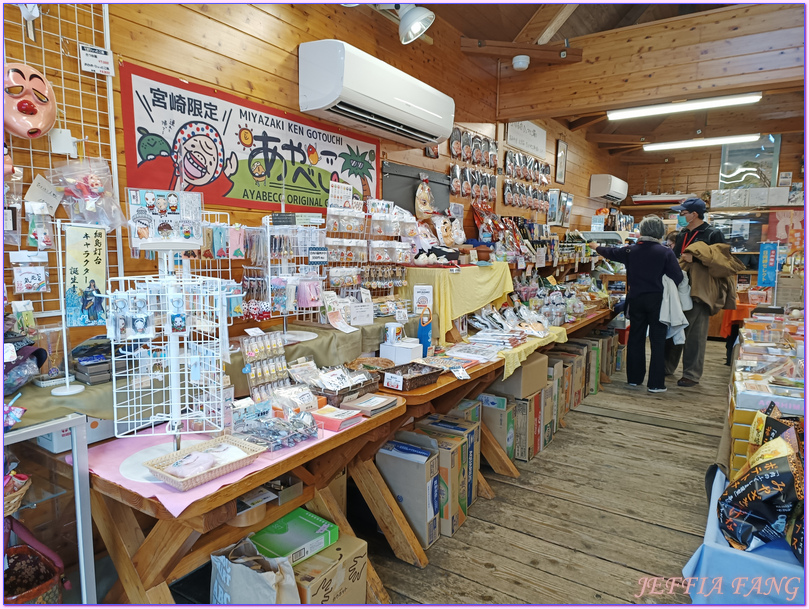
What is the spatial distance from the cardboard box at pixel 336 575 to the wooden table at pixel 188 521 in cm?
14

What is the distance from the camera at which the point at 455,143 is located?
4270mm

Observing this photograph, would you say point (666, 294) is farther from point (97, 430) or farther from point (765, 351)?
point (97, 430)

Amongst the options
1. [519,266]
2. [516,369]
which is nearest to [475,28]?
[519,266]

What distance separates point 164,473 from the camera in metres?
1.41

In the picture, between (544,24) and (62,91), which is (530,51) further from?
(62,91)

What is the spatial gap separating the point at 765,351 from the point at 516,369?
1441mm

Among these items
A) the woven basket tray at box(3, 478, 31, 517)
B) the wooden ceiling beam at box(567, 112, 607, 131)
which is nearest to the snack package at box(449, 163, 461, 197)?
the woven basket tray at box(3, 478, 31, 517)

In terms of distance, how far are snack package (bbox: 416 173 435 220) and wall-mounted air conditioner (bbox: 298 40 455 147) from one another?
0.49 metres

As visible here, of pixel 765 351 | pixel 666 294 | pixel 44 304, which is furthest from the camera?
pixel 666 294

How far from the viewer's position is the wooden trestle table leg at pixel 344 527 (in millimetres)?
2070

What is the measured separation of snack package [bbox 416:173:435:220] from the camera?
3713mm

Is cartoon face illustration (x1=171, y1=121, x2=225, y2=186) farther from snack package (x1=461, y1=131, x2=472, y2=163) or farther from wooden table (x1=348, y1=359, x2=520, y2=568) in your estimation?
snack package (x1=461, y1=131, x2=472, y2=163)

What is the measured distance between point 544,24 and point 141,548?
203 inches

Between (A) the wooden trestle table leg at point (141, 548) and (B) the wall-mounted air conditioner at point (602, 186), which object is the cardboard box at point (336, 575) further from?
(B) the wall-mounted air conditioner at point (602, 186)
